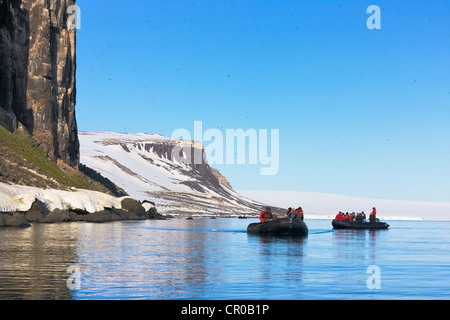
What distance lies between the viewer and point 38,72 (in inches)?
3819

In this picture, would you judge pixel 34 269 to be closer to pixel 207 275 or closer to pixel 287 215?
pixel 207 275

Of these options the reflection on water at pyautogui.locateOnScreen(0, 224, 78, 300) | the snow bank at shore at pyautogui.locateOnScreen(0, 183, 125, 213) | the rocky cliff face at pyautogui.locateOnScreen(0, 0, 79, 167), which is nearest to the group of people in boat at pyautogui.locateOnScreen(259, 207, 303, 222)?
the snow bank at shore at pyautogui.locateOnScreen(0, 183, 125, 213)

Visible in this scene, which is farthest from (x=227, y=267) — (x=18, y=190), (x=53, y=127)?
(x=53, y=127)

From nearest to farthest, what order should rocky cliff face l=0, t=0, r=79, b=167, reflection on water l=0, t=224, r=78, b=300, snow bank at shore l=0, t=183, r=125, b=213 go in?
reflection on water l=0, t=224, r=78, b=300 < snow bank at shore l=0, t=183, r=125, b=213 < rocky cliff face l=0, t=0, r=79, b=167

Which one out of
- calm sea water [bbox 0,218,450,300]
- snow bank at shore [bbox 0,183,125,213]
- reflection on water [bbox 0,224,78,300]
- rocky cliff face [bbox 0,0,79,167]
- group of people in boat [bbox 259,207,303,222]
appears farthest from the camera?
rocky cliff face [bbox 0,0,79,167]

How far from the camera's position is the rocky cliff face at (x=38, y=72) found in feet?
287

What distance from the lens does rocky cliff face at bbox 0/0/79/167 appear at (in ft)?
287

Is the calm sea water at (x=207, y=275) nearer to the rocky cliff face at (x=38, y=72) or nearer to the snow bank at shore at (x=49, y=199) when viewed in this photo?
the snow bank at shore at (x=49, y=199)

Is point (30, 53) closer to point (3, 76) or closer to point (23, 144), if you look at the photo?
point (3, 76)

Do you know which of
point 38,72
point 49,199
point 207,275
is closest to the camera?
point 207,275

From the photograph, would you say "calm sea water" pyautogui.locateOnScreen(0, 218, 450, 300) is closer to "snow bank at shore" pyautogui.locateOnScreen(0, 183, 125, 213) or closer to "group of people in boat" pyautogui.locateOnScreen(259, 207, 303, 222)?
"group of people in boat" pyautogui.locateOnScreen(259, 207, 303, 222)

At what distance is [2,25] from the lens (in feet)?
287

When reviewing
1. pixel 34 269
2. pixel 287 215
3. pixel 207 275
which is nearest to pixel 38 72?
pixel 287 215

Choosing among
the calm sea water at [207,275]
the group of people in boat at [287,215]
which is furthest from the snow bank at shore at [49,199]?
the calm sea water at [207,275]
